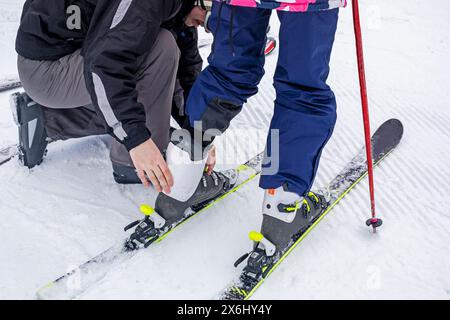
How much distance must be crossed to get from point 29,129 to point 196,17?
90cm

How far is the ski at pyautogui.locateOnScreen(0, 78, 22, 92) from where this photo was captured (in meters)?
2.67

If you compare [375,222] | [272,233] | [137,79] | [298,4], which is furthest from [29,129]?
[375,222]

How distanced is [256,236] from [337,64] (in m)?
2.24

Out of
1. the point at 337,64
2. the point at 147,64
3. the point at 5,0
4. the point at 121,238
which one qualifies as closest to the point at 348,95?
the point at 337,64

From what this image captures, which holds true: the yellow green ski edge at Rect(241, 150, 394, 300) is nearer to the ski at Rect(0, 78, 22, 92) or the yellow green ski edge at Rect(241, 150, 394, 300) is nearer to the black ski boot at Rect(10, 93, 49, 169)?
the black ski boot at Rect(10, 93, 49, 169)

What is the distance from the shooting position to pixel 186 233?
1648 mm

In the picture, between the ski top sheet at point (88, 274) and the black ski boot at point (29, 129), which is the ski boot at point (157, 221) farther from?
the black ski boot at point (29, 129)

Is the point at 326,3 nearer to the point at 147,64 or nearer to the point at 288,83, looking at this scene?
the point at 288,83

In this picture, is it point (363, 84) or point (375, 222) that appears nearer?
point (363, 84)

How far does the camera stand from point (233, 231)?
168 centimetres

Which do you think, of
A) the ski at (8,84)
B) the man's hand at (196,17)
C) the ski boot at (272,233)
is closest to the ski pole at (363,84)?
the ski boot at (272,233)

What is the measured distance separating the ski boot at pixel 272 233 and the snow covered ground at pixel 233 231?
0.19 feet

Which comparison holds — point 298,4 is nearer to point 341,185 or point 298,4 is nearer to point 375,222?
point 375,222

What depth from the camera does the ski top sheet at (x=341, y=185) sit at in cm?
141
